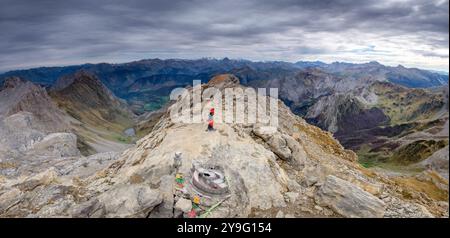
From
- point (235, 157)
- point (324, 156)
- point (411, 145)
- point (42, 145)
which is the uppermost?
point (235, 157)

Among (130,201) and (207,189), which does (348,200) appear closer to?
(207,189)

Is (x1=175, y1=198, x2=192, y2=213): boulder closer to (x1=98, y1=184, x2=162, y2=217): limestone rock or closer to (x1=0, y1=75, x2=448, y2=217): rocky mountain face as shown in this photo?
(x1=0, y1=75, x2=448, y2=217): rocky mountain face

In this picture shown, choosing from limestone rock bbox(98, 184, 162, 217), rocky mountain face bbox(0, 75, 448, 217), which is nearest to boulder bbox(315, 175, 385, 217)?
rocky mountain face bbox(0, 75, 448, 217)

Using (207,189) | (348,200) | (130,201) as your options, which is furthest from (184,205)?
(348,200)

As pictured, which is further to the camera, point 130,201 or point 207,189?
point 207,189

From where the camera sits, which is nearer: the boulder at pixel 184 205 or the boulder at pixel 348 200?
the boulder at pixel 184 205

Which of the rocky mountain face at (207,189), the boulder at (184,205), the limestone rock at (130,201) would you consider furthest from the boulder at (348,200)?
the limestone rock at (130,201)

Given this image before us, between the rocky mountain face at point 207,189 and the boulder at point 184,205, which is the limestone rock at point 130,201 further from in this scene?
the boulder at point 184,205

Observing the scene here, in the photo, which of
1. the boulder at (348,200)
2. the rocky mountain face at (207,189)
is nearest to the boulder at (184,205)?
the rocky mountain face at (207,189)
